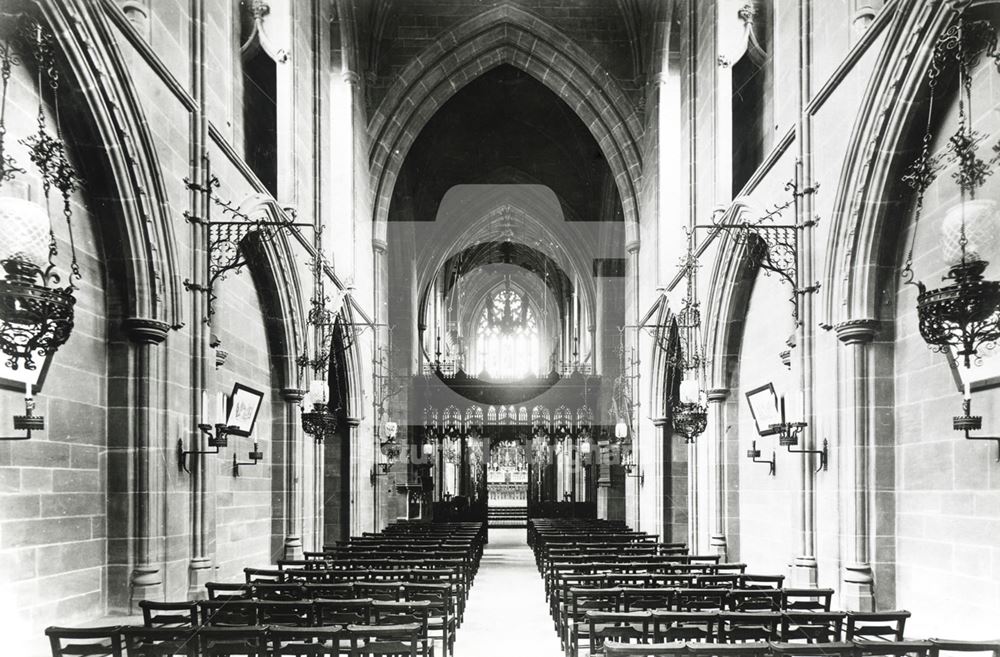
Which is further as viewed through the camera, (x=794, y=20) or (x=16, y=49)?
(x=794, y=20)

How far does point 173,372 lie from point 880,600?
694 cm

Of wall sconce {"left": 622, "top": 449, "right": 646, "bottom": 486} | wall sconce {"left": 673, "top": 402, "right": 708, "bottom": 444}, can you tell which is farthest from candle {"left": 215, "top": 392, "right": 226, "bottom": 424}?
wall sconce {"left": 622, "top": 449, "right": 646, "bottom": 486}

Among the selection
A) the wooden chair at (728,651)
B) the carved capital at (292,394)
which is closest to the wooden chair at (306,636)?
the wooden chair at (728,651)

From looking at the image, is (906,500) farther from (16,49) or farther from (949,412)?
(16,49)

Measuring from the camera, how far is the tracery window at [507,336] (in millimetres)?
43875

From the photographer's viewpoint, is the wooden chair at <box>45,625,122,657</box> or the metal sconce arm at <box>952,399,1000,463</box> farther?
the metal sconce arm at <box>952,399,1000,463</box>

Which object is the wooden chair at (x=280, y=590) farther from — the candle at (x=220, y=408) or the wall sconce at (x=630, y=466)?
the wall sconce at (x=630, y=466)

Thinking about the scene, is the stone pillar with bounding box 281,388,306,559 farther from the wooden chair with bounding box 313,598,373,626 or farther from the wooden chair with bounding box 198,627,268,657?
the wooden chair with bounding box 198,627,268,657

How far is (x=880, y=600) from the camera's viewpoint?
841 centimetres

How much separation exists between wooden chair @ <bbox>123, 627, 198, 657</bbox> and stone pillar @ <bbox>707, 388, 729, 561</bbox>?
973 centimetres

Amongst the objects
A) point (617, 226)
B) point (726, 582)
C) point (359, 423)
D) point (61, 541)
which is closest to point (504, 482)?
point (617, 226)

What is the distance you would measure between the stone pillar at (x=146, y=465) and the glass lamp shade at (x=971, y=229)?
6520 millimetres

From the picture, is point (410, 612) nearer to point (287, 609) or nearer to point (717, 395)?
point (287, 609)

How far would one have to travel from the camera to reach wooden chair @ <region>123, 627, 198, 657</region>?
222 inches
